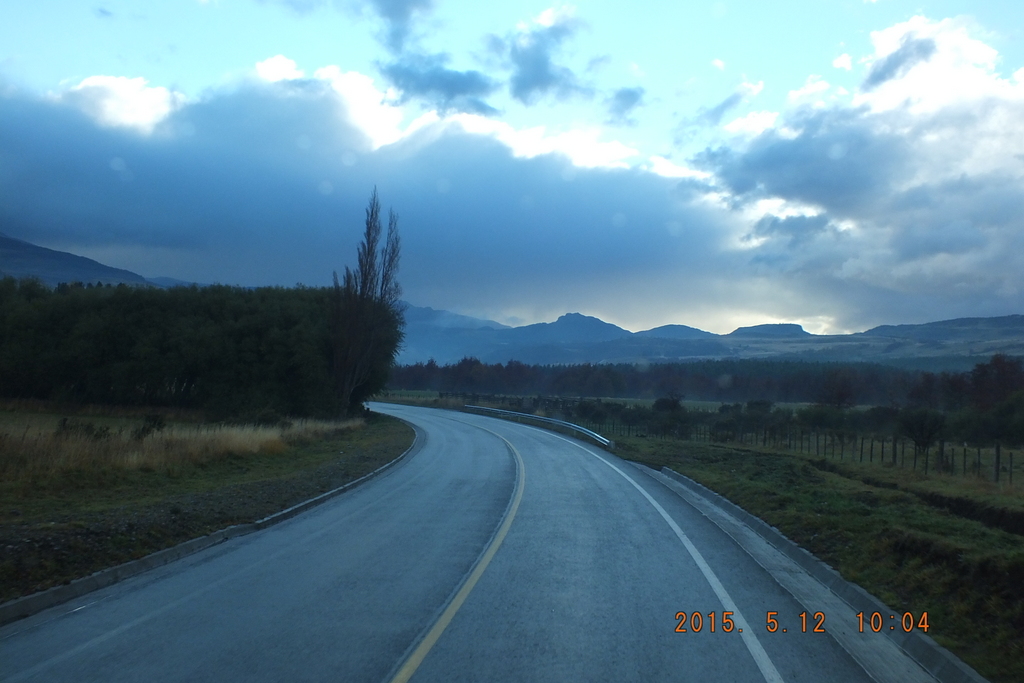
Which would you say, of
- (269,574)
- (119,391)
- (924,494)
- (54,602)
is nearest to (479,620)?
(269,574)

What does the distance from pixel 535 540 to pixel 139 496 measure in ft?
28.6

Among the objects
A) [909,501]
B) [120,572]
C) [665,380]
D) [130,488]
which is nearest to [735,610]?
[120,572]

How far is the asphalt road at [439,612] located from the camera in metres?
5.62

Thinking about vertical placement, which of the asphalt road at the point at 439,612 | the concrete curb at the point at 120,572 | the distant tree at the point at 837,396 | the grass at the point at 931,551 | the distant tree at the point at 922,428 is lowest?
the concrete curb at the point at 120,572

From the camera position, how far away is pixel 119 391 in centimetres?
4744

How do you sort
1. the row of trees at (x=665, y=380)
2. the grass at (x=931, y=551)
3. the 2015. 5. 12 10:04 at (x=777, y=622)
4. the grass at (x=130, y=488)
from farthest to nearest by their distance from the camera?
the row of trees at (x=665, y=380) < the grass at (x=130, y=488) < the 2015. 5. 12 10:04 at (x=777, y=622) < the grass at (x=931, y=551)

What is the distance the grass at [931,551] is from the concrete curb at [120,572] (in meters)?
8.59

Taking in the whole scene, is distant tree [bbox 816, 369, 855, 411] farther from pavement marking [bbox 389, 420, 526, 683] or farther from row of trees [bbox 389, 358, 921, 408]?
pavement marking [bbox 389, 420, 526, 683]

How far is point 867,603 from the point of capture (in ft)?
25.4

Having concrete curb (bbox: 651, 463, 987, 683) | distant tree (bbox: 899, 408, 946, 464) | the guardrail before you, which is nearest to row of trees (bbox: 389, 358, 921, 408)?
the guardrail

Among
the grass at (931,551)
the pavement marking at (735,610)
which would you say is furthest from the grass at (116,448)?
the grass at (931,551)

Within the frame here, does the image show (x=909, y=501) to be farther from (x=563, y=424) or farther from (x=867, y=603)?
(x=563, y=424)

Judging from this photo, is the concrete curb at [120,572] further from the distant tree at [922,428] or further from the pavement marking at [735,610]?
the distant tree at [922,428]

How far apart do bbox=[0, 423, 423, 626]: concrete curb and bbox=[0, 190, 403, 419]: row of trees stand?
111ft
